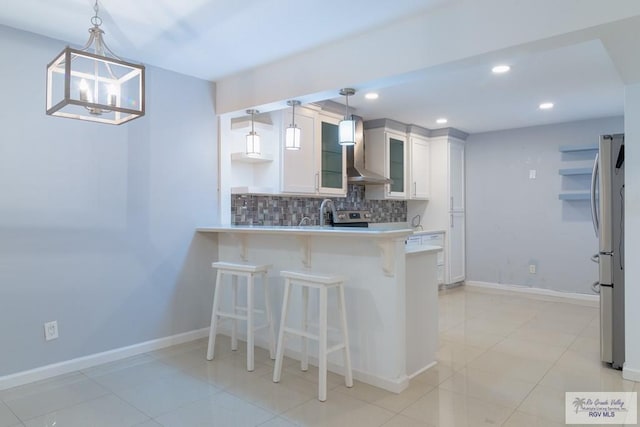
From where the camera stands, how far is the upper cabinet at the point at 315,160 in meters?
4.00

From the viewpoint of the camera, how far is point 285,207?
4.41 m

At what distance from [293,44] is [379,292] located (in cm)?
179

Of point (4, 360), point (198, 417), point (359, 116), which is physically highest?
point (359, 116)

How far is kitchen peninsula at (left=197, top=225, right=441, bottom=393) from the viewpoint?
2.54 meters

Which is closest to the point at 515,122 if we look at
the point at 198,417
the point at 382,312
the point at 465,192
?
the point at 465,192

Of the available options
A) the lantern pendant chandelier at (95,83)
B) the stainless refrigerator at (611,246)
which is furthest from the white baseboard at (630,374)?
the lantern pendant chandelier at (95,83)

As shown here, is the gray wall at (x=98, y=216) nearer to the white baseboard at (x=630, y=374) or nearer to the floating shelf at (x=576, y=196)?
the white baseboard at (x=630, y=374)

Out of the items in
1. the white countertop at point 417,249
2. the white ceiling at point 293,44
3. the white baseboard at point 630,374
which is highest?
the white ceiling at point 293,44

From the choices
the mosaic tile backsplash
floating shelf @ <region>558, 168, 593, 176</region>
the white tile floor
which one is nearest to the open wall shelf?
floating shelf @ <region>558, 168, 593, 176</region>

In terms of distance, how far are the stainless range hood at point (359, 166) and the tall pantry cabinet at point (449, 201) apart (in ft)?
3.87

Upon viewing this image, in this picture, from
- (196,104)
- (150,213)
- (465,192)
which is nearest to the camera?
(150,213)

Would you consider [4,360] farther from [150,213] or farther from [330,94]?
[330,94]

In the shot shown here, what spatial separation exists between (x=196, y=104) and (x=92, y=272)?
64.4 inches

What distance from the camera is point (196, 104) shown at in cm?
361
